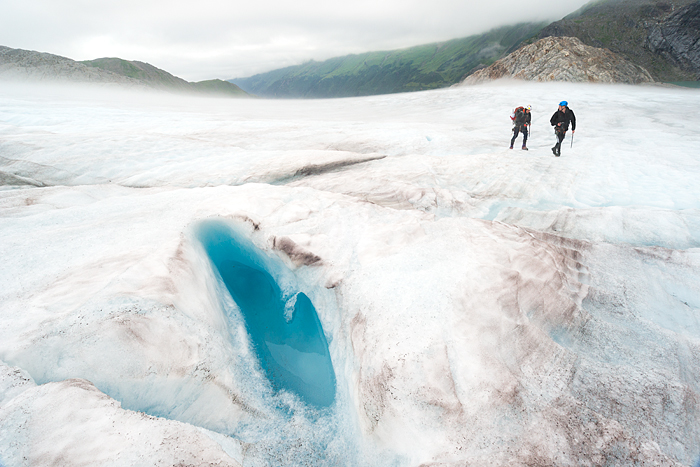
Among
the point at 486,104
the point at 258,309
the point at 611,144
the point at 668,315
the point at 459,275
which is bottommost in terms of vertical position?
the point at 258,309

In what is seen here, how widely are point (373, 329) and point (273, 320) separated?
2276 millimetres

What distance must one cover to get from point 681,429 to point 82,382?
653 cm

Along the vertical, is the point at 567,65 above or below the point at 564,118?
above

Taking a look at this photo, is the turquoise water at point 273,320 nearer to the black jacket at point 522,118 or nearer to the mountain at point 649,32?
the black jacket at point 522,118

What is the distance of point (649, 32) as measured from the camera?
95.7 metres

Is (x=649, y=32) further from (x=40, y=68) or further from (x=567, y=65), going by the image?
(x=40, y=68)

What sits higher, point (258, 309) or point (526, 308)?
point (526, 308)

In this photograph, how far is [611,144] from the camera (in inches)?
496

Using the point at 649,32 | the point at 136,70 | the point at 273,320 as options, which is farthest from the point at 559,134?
the point at 136,70

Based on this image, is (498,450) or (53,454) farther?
(498,450)

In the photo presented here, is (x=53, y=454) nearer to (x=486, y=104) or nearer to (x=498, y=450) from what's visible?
(x=498, y=450)

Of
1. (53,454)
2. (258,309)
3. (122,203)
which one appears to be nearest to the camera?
(53,454)

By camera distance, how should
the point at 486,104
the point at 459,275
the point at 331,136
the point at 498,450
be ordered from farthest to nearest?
the point at 486,104
the point at 331,136
the point at 459,275
the point at 498,450

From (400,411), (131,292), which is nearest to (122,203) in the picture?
(131,292)
